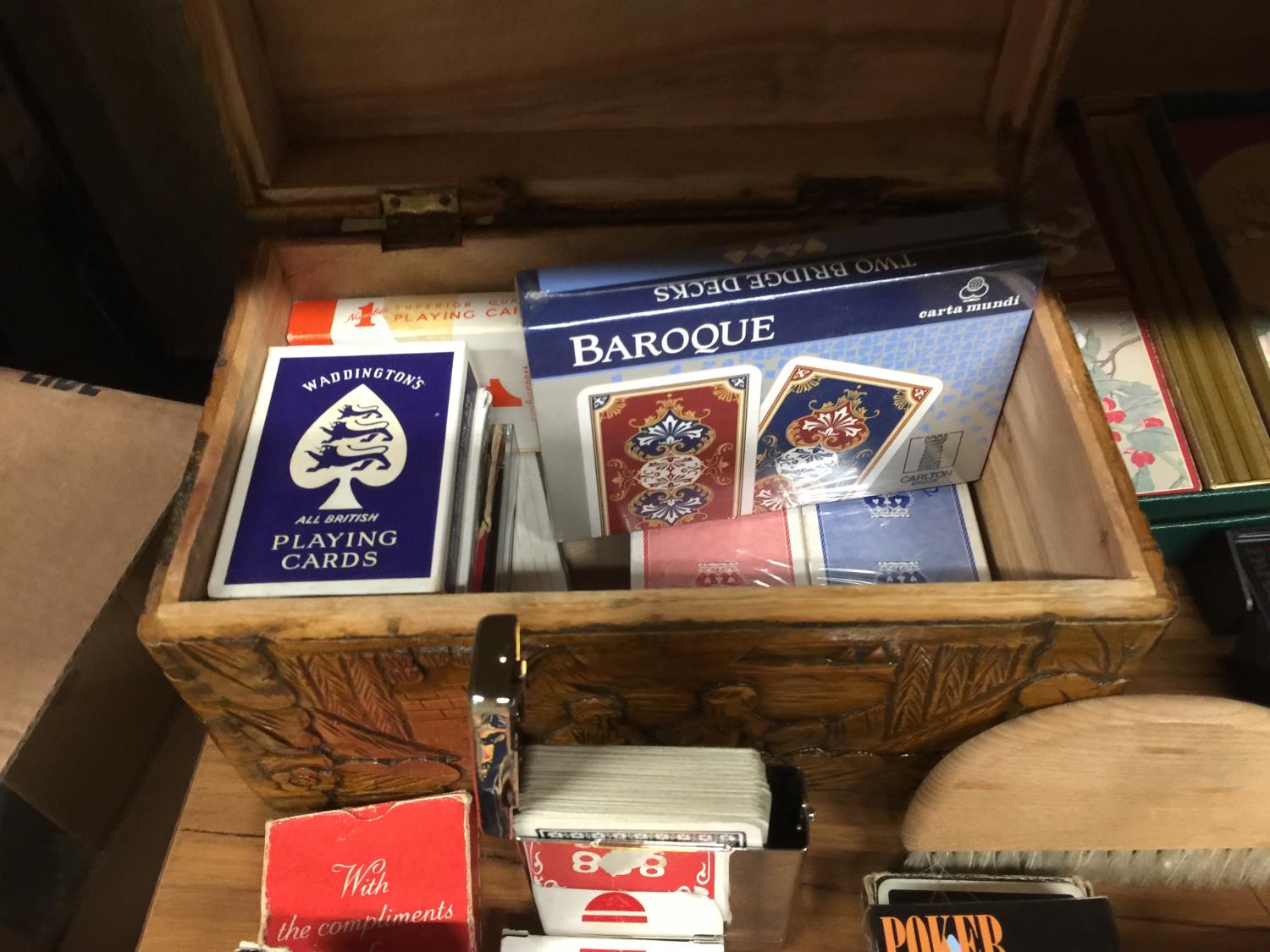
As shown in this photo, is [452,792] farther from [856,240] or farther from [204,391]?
[204,391]

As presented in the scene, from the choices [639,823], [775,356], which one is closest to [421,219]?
[775,356]

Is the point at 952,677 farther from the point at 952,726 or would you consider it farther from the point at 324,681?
the point at 324,681

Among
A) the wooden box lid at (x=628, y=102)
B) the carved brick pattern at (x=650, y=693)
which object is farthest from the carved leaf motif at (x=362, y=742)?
the wooden box lid at (x=628, y=102)

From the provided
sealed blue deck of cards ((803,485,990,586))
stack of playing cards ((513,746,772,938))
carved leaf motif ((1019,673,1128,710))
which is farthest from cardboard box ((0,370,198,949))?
carved leaf motif ((1019,673,1128,710))

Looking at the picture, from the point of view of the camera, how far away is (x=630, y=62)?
2.76ft

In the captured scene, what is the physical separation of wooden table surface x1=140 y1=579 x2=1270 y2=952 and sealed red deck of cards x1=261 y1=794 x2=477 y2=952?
0.20 ft

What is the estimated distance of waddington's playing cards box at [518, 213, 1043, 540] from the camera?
2.39 feet

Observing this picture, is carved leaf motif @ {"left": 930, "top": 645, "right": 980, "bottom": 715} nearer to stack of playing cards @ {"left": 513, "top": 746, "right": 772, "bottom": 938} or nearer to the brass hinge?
stack of playing cards @ {"left": 513, "top": 746, "right": 772, "bottom": 938}

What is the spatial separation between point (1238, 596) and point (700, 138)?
0.64 meters

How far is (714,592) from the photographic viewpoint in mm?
621

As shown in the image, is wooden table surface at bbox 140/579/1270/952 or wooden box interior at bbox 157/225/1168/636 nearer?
wooden box interior at bbox 157/225/1168/636

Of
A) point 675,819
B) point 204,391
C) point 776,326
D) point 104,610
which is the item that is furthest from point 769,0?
point 204,391

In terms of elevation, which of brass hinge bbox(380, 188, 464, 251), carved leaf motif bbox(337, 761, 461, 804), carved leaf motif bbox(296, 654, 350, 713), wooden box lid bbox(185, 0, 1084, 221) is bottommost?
carved leaf motif bbox(337, 761, 461, 804)

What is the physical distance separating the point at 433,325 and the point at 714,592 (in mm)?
401
